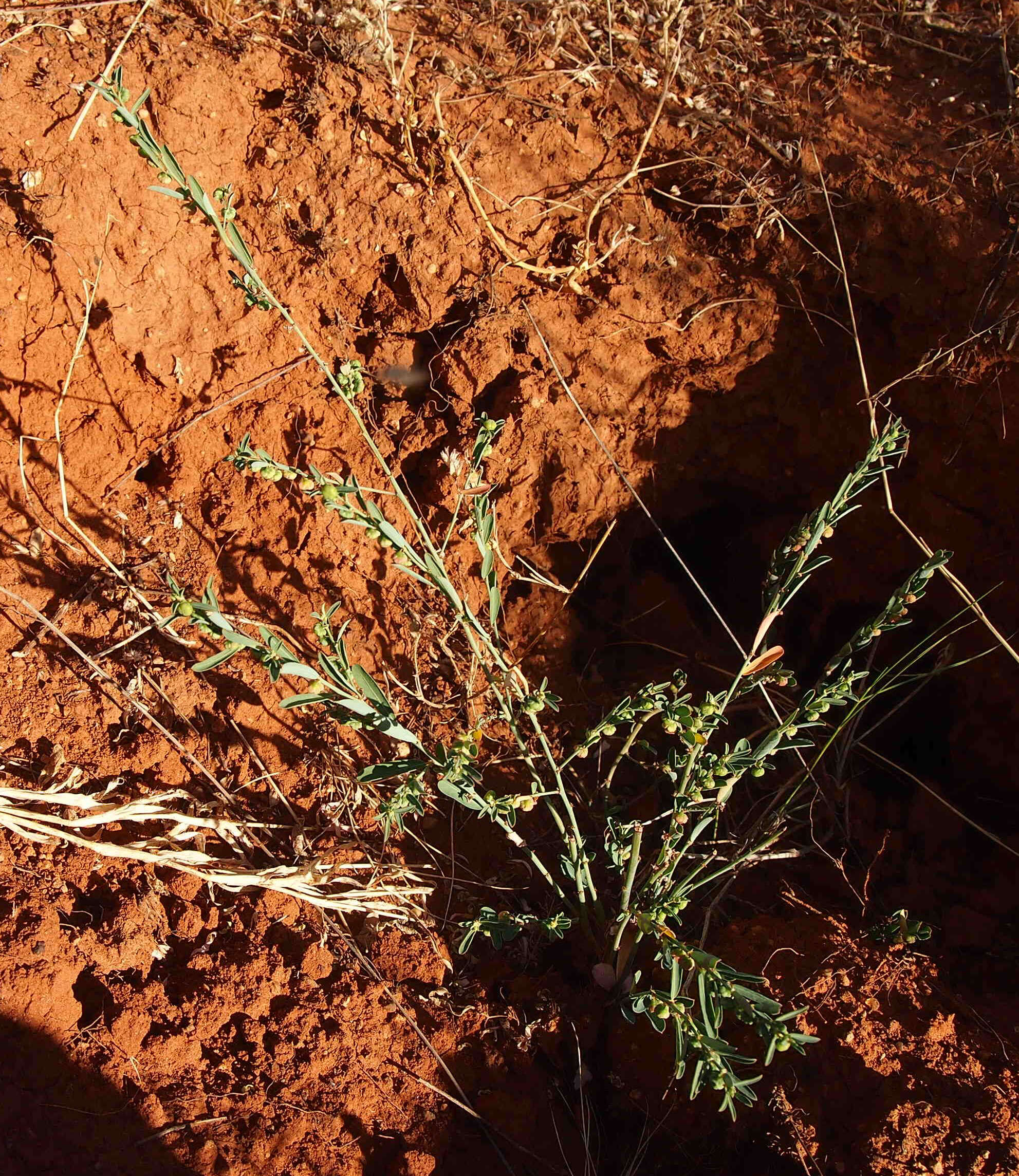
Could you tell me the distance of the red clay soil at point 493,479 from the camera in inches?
75.5

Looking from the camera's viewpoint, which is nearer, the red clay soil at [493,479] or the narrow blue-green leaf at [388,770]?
the narrow blue-green leaf at [388,770]

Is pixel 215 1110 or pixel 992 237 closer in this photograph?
pixel 215 1110

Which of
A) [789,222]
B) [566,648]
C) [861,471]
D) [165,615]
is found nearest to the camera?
[861,471]

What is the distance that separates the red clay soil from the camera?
1918 millimetres

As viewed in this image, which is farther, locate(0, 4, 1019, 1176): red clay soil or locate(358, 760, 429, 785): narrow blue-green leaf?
locate(0, 4, 1019, 1176): red clay soil

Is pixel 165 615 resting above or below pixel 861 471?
above

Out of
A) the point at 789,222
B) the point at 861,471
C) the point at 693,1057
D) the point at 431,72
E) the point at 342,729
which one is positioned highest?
the point at 431,72

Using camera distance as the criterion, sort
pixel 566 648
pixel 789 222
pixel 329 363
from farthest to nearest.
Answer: pixel 566 648 → pixel 789 222 → pixel 329 363

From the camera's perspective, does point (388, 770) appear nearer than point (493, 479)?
Yes

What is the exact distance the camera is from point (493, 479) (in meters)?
2.57

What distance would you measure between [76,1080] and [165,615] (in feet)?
3.46

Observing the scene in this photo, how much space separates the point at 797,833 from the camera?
254 centimetres

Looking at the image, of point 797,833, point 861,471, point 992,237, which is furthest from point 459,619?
point 992,237

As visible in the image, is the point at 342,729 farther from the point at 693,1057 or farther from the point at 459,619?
the point at 693,1057
